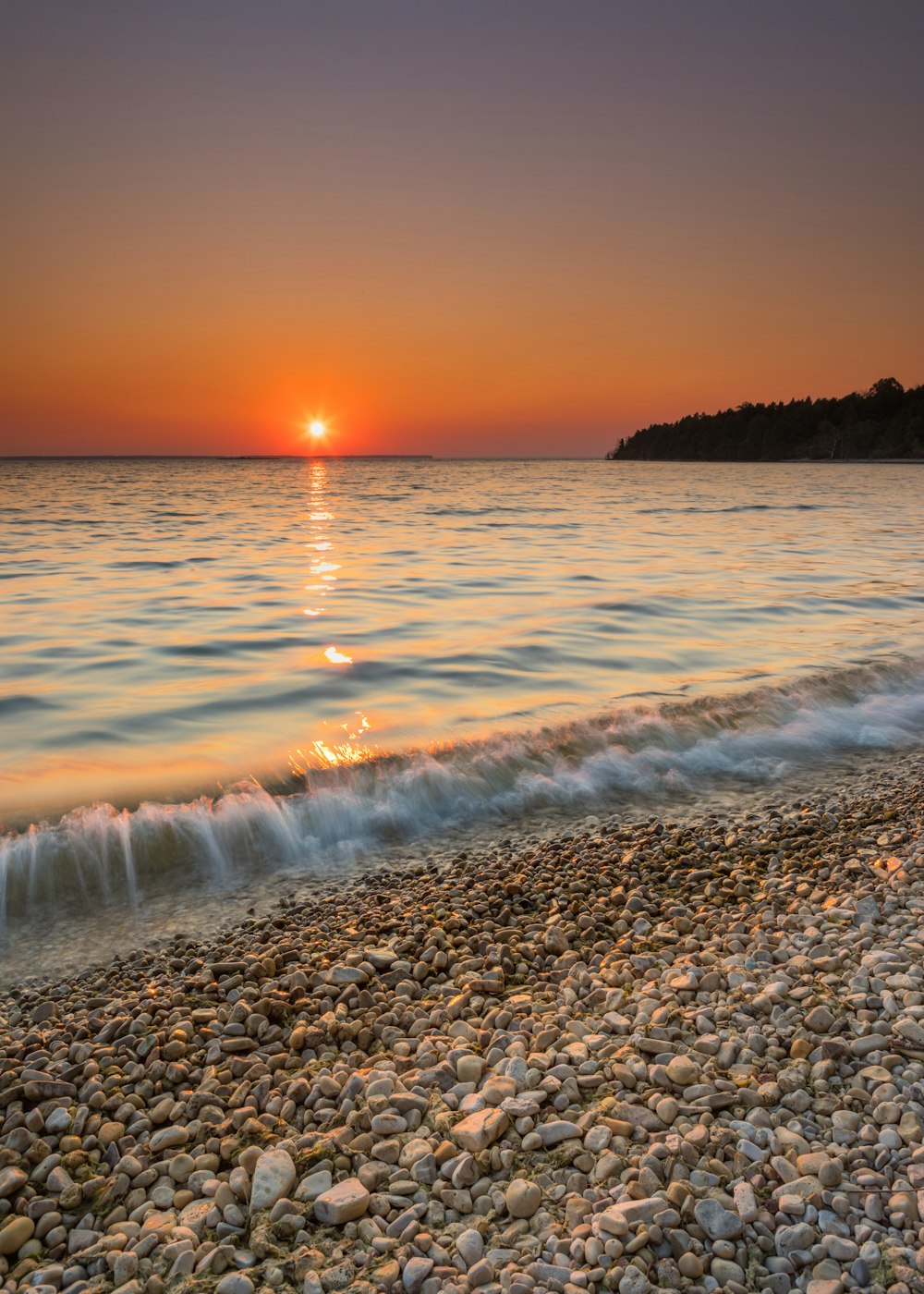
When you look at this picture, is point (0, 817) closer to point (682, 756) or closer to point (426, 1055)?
point (426, 1055)

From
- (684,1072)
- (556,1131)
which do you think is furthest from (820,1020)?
(556,1131)

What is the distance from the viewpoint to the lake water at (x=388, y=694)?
556 cm

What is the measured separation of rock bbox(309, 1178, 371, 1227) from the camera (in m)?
2.36

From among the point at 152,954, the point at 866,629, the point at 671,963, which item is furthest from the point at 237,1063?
the point at 866,629

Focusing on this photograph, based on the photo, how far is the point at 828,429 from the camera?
141625 mm

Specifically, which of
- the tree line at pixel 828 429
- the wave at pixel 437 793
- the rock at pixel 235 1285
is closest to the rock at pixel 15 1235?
the rock at pixel 235 1285

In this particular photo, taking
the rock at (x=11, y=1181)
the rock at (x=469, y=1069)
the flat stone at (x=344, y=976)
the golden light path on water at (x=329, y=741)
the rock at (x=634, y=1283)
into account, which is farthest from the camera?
the golden light path on water at (x=329, y=741)

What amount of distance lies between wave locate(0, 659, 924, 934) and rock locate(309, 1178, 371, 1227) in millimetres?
2551

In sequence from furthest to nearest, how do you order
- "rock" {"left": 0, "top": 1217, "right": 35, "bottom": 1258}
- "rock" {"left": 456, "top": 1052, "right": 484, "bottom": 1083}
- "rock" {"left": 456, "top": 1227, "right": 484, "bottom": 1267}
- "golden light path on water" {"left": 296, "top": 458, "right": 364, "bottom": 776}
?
1. "golden light path on water" {"left": 296, "top": 458, "right": 364, "bottom": 776}
2. "rock" {"left": 456, "top": 1052, "right": 484, "bottom": 1083}
3. "rock" {"left": 0, "top": 1217, "right": 35, "bottom": 1258}
4. "rock" {"left": 456, "top": 1227, "right": 484, "bottom": 1267}

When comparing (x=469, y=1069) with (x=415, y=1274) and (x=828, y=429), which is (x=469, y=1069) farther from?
(x=828, y=429)

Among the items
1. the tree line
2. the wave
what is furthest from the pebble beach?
the tree line

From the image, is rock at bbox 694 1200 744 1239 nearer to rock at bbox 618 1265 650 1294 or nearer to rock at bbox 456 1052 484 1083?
rock at bbox 618 1265 650 1294

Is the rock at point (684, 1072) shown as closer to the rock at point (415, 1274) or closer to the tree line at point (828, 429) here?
the rock at point (415, 1274)

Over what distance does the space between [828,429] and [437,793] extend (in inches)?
6025
